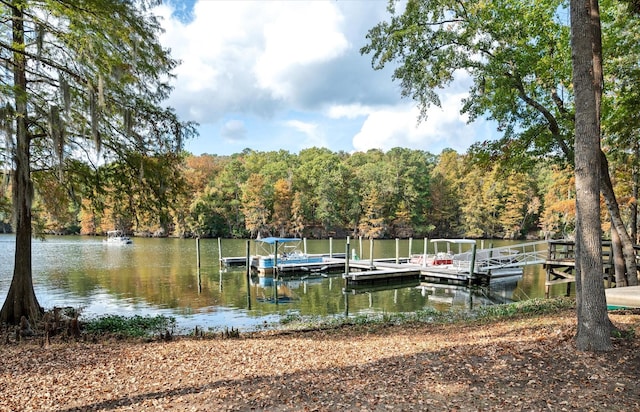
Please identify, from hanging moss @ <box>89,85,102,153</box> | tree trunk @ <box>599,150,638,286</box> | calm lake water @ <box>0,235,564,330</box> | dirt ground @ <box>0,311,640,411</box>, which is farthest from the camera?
calm lake water @ <box>0,235,564,330</box>

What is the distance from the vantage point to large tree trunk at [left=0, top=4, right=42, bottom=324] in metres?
7.89

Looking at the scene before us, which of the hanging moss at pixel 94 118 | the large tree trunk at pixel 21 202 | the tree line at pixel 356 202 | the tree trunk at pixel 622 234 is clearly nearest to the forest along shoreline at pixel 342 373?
the large tree trunk at pixel 21 202

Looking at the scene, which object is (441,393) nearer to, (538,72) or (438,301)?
(538,72)

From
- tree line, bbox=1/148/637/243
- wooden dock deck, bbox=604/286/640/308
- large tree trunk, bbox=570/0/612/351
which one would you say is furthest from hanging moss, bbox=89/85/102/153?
tree line, bbox=1/148/637/243

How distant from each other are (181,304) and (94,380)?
37.0 feet

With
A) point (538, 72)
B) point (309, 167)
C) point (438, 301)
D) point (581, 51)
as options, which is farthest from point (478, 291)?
point (309, 167)

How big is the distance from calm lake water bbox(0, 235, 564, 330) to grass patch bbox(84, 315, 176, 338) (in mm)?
815

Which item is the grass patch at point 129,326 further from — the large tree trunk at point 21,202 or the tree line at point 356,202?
the tree line at point 356,202

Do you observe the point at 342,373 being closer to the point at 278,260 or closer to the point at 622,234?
the point at 622,234

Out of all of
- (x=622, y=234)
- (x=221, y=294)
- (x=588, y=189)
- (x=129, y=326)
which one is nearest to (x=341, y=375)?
(x=588, y=189)

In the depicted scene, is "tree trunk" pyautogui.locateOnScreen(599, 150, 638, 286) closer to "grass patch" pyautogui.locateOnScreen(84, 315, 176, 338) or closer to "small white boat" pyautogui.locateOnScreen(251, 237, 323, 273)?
"grass patch" pyautogui.locateOnScreen(84, 315, 176, 338)

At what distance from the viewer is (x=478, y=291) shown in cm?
2033

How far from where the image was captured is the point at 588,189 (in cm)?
522

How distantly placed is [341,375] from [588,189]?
398 centimetres
